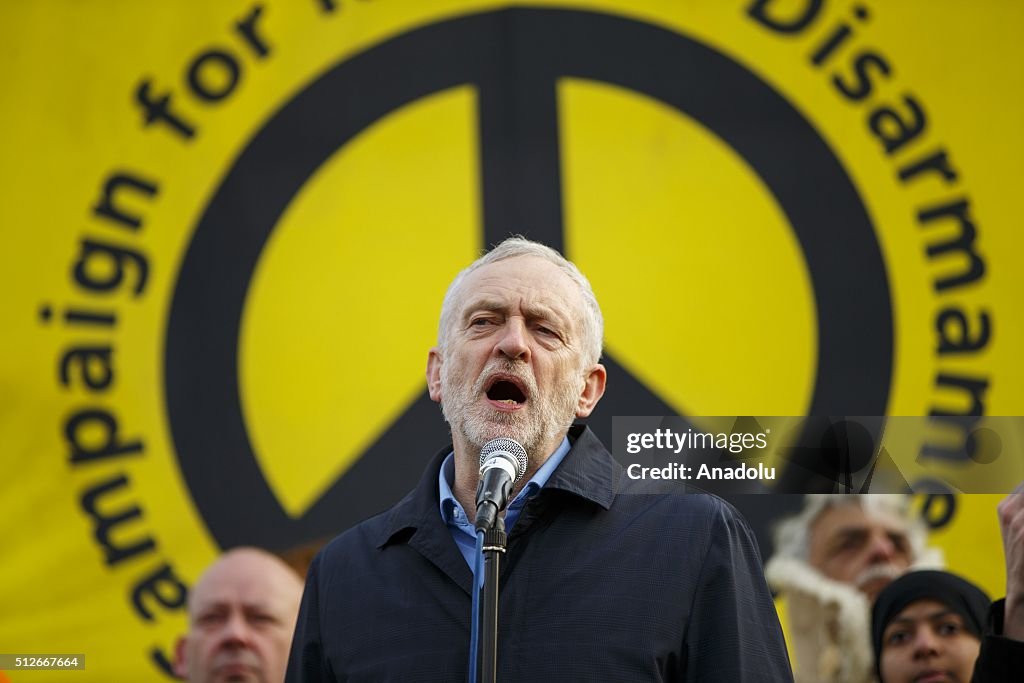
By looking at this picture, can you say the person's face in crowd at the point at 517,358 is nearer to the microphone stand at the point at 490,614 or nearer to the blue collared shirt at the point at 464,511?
the blue collared shirt at the point at 464,511

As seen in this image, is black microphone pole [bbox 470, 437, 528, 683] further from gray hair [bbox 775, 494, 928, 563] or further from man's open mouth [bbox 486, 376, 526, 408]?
gray hair [bbox 775, 494, 928, 563]

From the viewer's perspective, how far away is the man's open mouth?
2.38 m

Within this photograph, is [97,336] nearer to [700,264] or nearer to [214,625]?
[214,625]

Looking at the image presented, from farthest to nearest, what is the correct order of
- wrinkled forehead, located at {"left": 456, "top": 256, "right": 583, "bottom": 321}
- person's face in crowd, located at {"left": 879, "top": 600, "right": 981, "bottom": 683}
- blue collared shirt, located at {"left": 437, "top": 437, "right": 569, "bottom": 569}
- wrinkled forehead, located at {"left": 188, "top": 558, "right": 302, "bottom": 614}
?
wrinkled forehead, located at {"left": 188, "top": 558, "right": 302, "bottom": 614} < person's face in crowd, located at {"left": 879, "top": 600, "right": 981, "bottom": 683} < wrinkled forehead, located at {"left": 456, "top": 256, "right": 583, "bottom": 321} < blue collared shirt, located at {"left": 437, "top": 437, "right": 569, "bottom": 569}

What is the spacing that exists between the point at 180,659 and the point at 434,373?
1.51m

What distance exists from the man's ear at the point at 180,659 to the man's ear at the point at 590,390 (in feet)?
5.46

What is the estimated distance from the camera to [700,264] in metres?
3.92

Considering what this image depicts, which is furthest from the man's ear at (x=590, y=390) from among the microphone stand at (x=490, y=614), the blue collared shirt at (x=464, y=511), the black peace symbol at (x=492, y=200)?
the black peace symbol at (x=492, y=200)

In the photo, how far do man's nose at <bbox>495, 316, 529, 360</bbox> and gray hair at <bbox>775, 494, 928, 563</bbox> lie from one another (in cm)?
146

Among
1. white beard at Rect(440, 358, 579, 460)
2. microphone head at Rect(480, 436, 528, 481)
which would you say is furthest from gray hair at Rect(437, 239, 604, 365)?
microphone head at Rect(480, 436, 528, 481)

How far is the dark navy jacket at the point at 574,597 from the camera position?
214 centimetres

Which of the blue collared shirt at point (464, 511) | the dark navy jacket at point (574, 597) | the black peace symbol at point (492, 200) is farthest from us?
the black peace symbol at point (492, 200)

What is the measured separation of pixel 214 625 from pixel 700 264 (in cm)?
182

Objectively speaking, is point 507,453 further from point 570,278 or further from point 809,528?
point 809,528
